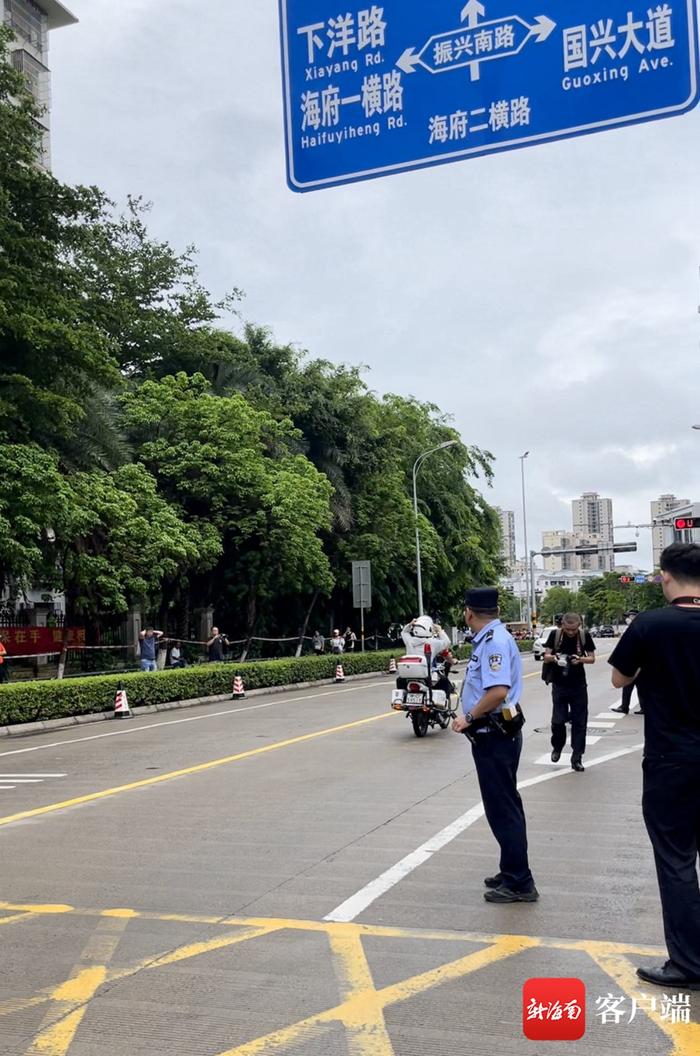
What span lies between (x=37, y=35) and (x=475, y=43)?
5095 cm

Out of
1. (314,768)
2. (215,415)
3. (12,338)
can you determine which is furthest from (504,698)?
(215,415)

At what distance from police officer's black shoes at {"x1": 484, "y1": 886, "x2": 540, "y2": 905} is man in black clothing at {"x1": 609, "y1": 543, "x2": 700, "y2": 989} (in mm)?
1359

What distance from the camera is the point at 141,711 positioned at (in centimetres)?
2244

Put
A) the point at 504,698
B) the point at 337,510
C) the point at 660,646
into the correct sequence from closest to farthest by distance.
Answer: the point at 660,646 < the point at 504,698 < the point at 337,510

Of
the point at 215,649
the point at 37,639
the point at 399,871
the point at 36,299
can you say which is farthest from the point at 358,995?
the point at 215,649

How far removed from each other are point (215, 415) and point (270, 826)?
74.1 feet

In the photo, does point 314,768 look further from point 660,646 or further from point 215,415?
point 215,415

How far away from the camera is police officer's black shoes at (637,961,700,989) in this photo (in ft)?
14.9

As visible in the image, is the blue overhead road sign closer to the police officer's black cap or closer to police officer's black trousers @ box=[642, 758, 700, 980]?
the police officer's black cap

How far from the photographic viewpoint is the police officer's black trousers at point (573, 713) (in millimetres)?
11336

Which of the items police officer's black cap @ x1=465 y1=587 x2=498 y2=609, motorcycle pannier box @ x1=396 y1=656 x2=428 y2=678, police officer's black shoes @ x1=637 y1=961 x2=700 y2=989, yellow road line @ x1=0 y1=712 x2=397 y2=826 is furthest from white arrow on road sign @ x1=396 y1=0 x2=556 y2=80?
motorcycle pannier box @ x1=396 y1=656 x2=428 y2=678

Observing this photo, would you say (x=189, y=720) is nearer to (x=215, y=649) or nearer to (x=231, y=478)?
(x=215, y=649)

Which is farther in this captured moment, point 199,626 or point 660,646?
point 199,626

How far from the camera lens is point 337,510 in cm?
3825
